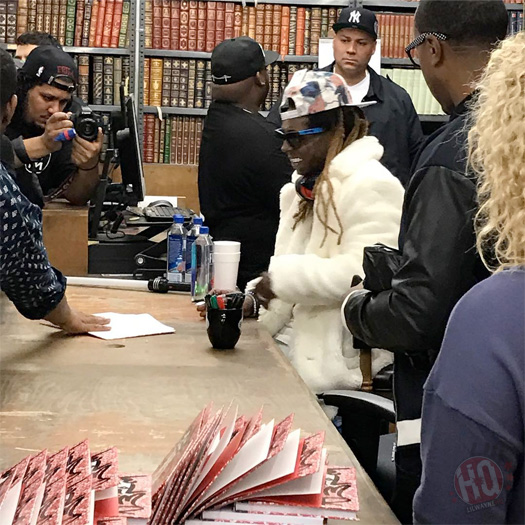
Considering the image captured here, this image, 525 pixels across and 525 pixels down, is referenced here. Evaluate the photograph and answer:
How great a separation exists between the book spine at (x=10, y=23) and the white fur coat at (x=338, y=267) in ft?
10.1

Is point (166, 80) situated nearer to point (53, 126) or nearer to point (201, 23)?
point (201, 23)

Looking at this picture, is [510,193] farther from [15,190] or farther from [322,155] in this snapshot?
[322,155]

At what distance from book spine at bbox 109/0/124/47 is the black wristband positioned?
1.90 m

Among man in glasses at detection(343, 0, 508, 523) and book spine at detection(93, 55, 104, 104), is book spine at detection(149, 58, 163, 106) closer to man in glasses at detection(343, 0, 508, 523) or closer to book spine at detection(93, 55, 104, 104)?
book spine at detection(93, 55, 104, 104)

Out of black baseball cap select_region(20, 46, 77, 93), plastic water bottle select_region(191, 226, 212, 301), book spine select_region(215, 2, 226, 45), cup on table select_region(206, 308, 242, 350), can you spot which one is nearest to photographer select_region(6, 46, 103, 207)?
black baseball cap select_region(20, 46, 77, 93)

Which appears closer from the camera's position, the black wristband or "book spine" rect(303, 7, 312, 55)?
the black wristband

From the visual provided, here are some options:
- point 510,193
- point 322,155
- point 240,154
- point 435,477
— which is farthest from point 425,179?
point 240,154

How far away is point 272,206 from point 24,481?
2.05 meters

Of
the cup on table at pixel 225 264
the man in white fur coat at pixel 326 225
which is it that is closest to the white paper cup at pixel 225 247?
the cup on table at pixel 225 264

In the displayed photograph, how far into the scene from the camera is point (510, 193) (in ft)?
2.93

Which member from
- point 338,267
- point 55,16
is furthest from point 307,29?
point 338,267

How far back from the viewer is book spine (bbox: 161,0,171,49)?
477cm

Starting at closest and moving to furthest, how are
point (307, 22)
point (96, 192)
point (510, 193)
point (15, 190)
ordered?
point (510, 193) → point (15, 190) → point (96, 192) → point (307, 22)

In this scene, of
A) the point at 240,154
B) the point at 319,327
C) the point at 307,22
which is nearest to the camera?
the point at 319,327
